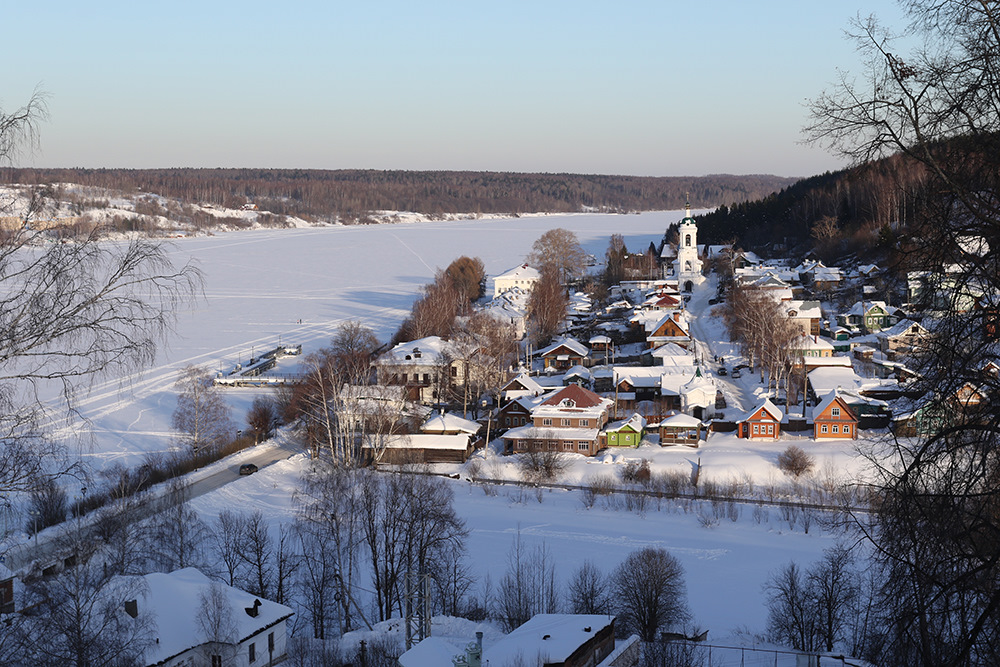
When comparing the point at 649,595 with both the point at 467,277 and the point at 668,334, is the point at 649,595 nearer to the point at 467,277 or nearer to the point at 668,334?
the point at 668,334

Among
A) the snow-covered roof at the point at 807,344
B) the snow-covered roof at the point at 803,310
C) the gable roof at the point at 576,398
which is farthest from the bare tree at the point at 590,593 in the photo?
the snow-covered roof at the point at 803,310

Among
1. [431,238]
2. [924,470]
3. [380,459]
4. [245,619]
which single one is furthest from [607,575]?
[431,238]

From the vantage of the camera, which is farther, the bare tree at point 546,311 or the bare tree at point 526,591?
the bare tree at point 546,311

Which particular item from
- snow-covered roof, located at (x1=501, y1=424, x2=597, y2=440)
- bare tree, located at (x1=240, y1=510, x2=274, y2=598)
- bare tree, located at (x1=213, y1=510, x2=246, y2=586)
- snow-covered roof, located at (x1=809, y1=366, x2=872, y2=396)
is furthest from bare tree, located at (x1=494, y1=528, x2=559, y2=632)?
snow-covered roof, located at (x1=809, y1=366, x2=872, y2=396)

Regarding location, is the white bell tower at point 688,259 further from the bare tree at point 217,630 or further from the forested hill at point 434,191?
the forested hill at point 434,191

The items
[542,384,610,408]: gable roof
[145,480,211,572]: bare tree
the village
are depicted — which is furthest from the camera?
[542,384,610,408]: gable roof

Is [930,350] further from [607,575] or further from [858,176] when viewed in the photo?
[607,575]

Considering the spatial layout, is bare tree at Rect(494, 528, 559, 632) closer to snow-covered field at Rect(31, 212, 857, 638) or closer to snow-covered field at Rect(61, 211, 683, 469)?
snow-covered field at Rect(31, 212, 857, 638)
